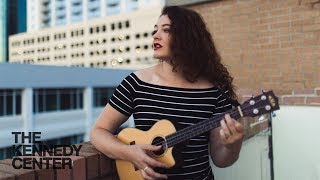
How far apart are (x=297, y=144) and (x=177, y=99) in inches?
82.7

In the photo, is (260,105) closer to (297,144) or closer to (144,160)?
(144,160)

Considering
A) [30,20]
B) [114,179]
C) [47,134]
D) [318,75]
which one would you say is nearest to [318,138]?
[318,75]

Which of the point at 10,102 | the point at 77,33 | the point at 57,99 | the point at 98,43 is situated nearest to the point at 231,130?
the point at 10,102

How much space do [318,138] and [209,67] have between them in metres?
1.92

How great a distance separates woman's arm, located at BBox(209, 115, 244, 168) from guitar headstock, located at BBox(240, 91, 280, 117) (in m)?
0.11

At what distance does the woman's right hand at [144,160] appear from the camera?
1.85 meters

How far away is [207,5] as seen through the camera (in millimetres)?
5117

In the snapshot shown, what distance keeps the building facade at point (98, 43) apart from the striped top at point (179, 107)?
6835 cm

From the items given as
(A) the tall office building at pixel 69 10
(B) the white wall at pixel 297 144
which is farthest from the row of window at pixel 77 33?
(B) the white wall at pixel 297 144

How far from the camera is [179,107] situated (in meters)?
1.93

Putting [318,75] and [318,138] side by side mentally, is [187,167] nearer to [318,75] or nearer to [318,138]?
[318,138]

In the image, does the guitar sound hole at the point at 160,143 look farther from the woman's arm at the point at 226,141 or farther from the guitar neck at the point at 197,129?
the woman's arm at the point at 226,141

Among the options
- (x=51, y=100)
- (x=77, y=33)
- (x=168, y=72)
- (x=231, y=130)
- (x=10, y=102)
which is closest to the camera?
(x=231, y=130)

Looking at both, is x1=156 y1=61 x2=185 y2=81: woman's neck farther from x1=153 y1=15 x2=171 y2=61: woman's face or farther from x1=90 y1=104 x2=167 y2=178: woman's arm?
x1=90 y1=104 x2=167 y2=178: woman's arm
